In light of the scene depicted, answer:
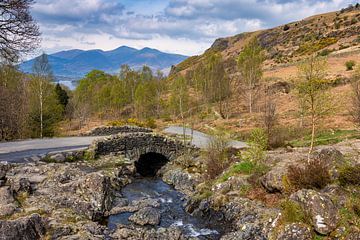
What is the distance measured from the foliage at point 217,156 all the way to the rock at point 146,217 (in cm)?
661

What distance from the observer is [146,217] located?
797 inches

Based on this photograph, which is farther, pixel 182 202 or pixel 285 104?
pixel 285 104

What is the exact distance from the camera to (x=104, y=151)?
1321 inches

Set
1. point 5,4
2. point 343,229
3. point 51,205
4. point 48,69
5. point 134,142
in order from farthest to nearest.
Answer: point 48,69
point 134,142
point 5,4
point 51,205
point 343,229

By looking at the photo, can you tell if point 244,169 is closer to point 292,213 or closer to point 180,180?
point 180,180

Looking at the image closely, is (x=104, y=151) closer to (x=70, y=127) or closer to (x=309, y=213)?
(x=309, y=213)

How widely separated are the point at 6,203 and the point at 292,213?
14240 millimetres

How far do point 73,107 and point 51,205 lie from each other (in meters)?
54.5

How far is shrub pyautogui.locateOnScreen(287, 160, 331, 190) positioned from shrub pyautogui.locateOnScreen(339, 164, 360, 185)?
718 mm

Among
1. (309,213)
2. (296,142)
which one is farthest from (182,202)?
(296,142)

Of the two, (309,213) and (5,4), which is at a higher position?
(5,4)

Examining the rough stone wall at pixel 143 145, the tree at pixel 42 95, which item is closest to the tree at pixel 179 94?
the rough stone wall at pixel 143 145

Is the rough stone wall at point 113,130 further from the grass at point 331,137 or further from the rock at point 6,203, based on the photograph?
the rock at point 6,203

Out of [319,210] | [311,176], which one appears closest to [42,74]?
[311,176]
